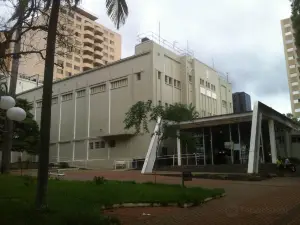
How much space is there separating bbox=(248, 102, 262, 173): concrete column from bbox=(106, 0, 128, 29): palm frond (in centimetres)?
1502

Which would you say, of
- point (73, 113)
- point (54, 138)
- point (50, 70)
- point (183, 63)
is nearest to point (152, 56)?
point (183, 63)

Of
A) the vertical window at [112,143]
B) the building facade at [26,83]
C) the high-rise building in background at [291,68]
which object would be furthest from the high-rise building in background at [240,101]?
the building facade at [26,83]

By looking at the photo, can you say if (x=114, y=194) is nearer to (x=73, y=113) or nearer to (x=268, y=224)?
(x=268, y=224)

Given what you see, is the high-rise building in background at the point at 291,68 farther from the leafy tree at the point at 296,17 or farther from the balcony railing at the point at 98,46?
the leafy tree at the point at 296,17

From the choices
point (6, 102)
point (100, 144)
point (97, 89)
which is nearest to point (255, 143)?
point (6, 102)

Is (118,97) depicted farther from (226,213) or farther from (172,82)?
(226,213)

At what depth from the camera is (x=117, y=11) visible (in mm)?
9320

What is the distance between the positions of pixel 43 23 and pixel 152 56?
25751mm

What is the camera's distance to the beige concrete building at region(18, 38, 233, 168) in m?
35.4

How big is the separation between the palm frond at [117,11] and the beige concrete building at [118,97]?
24491 millimetres

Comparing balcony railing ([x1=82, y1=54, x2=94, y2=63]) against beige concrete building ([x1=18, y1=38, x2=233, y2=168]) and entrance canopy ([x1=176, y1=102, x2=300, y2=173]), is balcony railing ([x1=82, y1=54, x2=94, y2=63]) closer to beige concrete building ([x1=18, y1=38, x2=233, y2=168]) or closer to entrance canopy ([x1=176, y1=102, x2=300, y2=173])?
beige concrete building ([x1=18, y1=38, x2=233, y2=168])

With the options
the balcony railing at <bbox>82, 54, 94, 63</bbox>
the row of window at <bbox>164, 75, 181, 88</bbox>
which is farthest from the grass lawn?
the balcony railing at <bbox>82, 54, 94, 63</bbox>

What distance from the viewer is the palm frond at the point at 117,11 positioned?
9.24 meters

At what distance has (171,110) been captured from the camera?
15.7m
